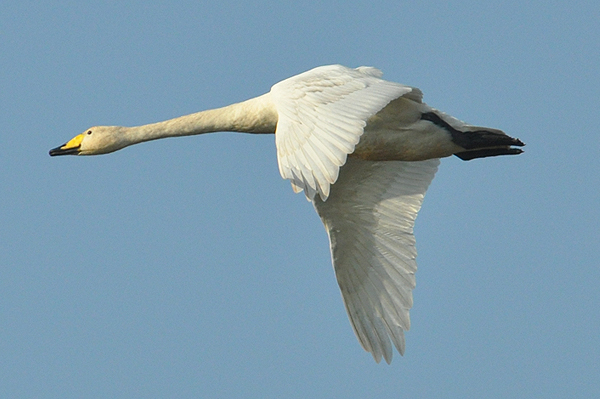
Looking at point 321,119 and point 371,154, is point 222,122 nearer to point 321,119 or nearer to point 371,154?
point 371,154

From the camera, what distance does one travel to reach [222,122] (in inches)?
490

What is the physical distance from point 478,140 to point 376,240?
1.86 metres

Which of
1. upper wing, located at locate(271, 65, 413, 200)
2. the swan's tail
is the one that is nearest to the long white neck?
upper wing, located at locate(271, 65, 413, 200)

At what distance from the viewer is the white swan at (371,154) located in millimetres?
10773

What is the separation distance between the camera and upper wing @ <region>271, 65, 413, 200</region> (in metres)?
9.38

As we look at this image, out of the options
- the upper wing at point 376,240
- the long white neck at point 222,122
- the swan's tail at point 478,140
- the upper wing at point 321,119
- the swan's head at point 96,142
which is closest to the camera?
the upper wing at point 321,119

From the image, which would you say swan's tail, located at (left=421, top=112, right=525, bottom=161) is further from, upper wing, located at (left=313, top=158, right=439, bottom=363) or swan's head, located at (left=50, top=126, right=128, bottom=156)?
swan's head, located at (left=50, top=126, right=128, bottom=156)

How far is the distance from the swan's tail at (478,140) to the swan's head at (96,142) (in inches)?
147

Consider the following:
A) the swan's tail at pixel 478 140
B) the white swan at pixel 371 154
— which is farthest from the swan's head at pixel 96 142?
the swan's tail at pixel 478 140

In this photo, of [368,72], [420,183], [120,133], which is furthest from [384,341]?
[120,133]

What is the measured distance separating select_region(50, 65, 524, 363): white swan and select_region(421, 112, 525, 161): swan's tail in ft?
0.04

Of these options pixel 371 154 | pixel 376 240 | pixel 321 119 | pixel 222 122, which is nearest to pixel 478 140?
pixel 371 154

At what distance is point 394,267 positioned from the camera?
13492mm

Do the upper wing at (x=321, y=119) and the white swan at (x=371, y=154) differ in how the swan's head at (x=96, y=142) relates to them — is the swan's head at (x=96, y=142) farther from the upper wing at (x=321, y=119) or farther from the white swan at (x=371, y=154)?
the upper wing at (x=321, y=119)
